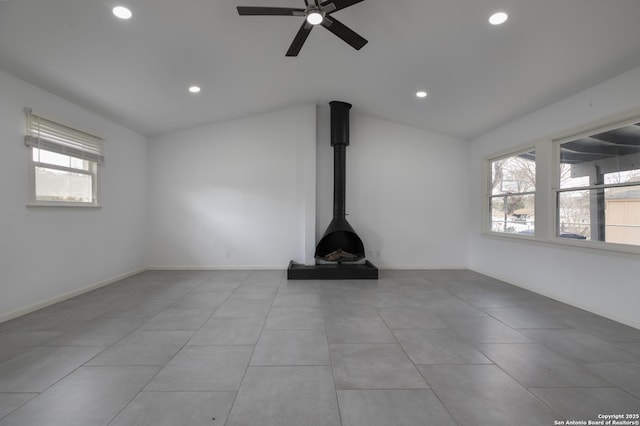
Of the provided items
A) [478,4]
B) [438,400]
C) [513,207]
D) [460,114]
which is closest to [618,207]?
[513,207]

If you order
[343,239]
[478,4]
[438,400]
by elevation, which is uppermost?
[478,4]

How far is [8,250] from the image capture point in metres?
3.03

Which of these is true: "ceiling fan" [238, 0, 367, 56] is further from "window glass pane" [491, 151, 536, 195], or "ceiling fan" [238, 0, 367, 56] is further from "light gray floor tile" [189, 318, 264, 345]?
"window glass pane" [491, 151, 536, 195]

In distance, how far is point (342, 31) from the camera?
257cm

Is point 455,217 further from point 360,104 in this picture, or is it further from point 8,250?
point 8,250

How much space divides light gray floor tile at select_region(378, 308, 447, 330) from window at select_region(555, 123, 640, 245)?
231cm

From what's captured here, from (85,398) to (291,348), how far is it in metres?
1.44

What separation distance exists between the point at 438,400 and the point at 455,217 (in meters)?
4.70

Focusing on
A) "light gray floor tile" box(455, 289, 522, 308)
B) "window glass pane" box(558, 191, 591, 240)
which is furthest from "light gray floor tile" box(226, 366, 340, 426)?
"window glass pane" box(558, 191, 591, 240)

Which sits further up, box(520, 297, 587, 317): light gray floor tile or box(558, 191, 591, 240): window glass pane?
box(558, 191, 591, 240): window glass pane

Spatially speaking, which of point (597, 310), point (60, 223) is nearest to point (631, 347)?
point (597, 310)

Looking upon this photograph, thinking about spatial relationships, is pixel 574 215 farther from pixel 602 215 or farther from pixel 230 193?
pixel 230 193

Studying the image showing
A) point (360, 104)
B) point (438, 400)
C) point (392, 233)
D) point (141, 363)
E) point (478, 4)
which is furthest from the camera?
point (392, 233)

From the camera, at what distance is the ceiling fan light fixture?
2.32m
